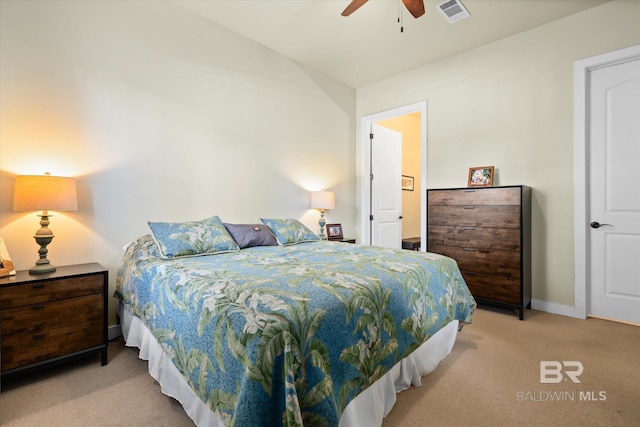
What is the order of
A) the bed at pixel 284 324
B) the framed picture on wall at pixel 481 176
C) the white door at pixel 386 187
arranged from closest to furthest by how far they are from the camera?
1. the bed at pixel 284 324
2. the framed picture on wall at pixel 481 176
3. the white door at pixel 386 187

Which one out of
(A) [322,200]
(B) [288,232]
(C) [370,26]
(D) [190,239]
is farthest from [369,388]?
(C) [370,26]

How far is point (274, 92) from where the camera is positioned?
143 inches

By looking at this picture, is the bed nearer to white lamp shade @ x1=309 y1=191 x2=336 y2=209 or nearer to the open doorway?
white lamp shade @ x1=309 y1=191 x2=336 y2=209

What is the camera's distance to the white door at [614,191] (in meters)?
2.68

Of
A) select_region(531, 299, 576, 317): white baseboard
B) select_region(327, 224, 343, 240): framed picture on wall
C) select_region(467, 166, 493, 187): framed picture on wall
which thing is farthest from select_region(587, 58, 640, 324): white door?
select_region(327, 224, 343, 240): framed picture on wall

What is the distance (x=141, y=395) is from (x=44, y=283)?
90cm

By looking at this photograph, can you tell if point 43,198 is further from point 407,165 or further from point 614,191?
point 407,165

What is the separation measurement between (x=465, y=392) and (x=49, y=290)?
99.8 inches

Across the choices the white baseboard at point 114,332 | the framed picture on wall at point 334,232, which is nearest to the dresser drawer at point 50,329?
the white baseboard at point 114,332

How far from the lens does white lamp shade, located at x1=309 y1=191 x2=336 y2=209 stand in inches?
151

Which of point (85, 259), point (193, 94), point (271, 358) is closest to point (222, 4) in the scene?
point (193, 94)

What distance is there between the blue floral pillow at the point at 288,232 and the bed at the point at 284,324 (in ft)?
1.92

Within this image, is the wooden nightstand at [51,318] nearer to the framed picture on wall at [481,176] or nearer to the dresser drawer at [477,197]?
the dresser drawer at [477,197]

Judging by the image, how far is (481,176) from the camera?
3.40 metres
